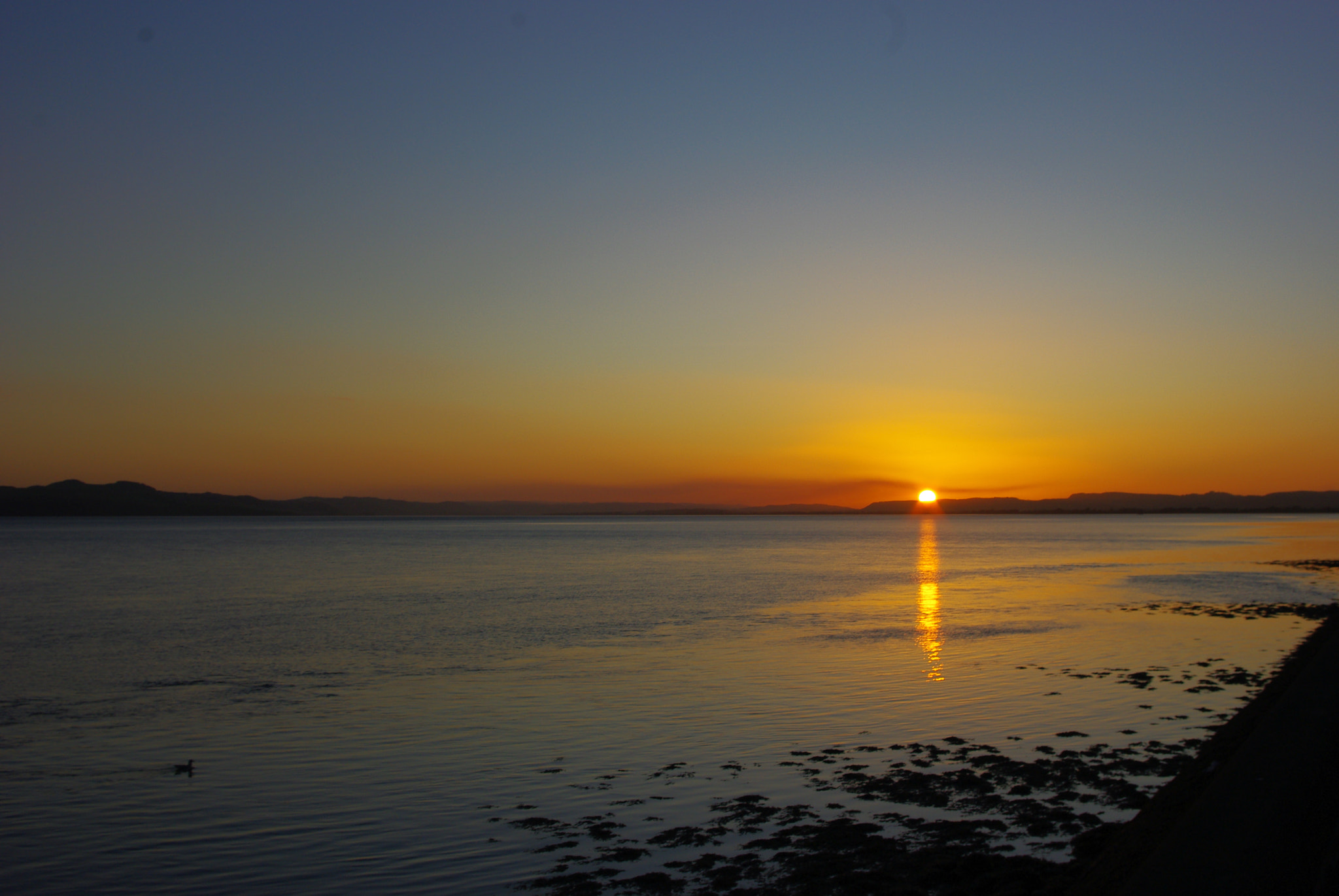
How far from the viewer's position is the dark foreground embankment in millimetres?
8250

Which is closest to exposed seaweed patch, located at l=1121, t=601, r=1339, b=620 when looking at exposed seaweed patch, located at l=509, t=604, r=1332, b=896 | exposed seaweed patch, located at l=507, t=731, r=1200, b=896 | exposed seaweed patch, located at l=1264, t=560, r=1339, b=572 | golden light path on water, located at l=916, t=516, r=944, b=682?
golden light path on water, located at l=916, t=516, r=944, b=682

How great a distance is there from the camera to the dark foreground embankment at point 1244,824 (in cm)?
825

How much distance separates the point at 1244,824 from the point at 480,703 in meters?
14.7

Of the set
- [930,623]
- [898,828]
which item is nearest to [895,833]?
[898,828]

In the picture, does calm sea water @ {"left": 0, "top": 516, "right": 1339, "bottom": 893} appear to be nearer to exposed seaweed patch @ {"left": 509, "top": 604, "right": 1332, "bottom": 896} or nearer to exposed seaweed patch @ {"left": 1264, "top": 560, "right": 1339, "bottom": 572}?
exposed seaweed patch @ {"left": 509, "top": 604, "right": 1332, "bottom": 896}

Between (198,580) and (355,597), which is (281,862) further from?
(198,580)

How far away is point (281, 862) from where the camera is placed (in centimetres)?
1084

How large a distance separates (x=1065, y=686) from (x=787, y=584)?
34731 millimetres

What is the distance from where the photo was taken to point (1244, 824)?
32.1 ft

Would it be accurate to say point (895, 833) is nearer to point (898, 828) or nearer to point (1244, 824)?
point (898, 828)

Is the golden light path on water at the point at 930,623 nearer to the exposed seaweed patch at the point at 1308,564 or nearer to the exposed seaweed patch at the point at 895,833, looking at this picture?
the exposed seaweed patch at the point at 895,833

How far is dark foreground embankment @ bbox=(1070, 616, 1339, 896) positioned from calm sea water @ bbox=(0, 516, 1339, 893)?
2.94 meters

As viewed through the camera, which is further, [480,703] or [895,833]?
[480,703]

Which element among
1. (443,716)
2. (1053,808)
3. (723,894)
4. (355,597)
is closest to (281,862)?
(723,894)
